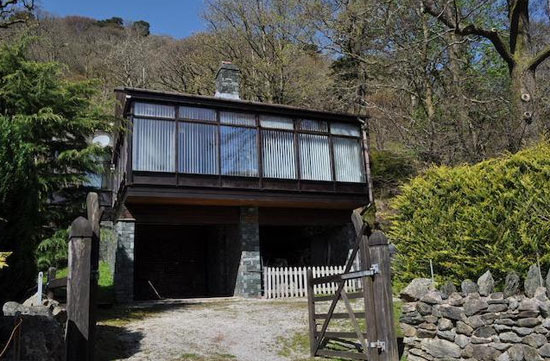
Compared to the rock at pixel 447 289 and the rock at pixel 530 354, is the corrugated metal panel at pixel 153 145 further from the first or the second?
the rock at pixel 530 354

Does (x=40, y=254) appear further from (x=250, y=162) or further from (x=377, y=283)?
(x=377, y=283)

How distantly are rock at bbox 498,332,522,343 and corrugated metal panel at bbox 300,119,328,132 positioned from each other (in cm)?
1092

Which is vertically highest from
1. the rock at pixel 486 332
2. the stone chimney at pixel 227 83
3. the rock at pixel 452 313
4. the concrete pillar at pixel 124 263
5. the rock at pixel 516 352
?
the stone chimney at pixel 227 83

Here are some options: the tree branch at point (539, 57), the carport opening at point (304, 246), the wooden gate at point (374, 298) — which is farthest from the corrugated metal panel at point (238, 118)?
the wooden gate at point (374, 298)

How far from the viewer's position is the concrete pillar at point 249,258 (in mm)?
14846

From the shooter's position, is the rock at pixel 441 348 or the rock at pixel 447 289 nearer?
the rock at pixel 441 348

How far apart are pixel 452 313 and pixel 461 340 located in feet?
1.16

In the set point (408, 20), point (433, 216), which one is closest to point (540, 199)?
point (433, 216)

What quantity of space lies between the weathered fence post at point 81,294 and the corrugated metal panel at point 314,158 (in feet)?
32.8

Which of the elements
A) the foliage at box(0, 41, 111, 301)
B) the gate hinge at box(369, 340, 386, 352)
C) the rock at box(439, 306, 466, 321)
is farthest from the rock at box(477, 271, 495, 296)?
the foliage at box(0, 41, 111, 301)

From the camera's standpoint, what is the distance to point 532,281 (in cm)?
569

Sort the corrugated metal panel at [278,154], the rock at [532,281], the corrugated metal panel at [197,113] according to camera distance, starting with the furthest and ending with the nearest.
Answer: the corrugated metal panel at [278,154]
the corrugated metal panel at [197,113]
the rock at [532,281]

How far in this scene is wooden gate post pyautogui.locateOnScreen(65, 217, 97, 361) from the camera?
5793 millimetres

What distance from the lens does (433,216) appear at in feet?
24.5
